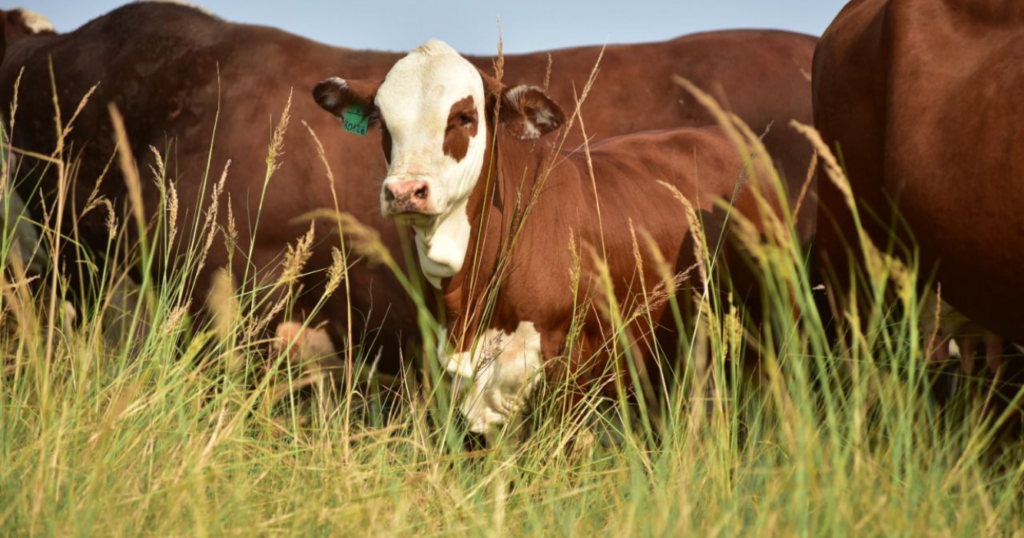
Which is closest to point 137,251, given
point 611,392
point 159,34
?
point 159,34

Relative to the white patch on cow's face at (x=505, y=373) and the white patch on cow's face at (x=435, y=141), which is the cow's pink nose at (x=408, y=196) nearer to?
the white patch on cow's face at (x=435, y=141)

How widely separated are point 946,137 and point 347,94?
2.30m

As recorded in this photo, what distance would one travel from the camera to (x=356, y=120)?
4820 millimetres

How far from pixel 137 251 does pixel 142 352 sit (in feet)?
10.1

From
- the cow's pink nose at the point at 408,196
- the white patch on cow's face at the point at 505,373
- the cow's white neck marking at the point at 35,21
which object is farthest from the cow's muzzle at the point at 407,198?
Answer: the cow's white neck marking at the point at 35,21

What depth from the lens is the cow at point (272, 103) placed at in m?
6.27

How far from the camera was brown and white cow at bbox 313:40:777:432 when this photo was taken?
14.2 ft

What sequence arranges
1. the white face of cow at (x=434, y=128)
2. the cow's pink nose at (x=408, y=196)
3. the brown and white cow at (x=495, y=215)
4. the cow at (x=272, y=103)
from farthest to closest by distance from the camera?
the cow at (x=272, y=103) → the brown and white cow at (x=495, y=215) → the white face of cow at (x=434, y=128) → the cow's pink nose at (x=408, y=196)

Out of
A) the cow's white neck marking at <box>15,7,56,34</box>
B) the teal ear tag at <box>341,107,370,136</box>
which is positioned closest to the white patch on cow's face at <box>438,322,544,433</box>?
the teal ear tag at <box>341,107,370,136</box>

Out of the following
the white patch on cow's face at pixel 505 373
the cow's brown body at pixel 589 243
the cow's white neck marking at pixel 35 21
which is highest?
the cow's white neck marking at pixel 35 21

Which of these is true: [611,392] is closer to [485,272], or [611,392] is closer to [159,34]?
[485,272]

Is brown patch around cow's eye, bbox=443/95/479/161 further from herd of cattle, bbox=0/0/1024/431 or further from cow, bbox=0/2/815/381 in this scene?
cow, bbox=0/2/815/381

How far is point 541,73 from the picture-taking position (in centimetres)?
658

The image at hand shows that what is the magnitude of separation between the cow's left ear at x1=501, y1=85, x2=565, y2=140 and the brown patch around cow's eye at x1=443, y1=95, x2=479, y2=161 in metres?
0.20
